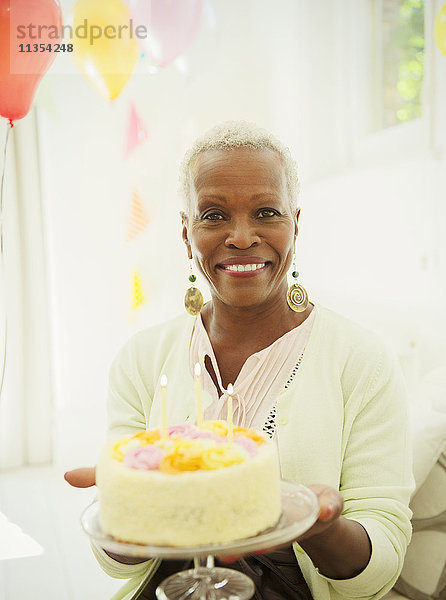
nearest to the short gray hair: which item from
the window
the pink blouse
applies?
the pink blouse

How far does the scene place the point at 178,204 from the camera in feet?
10.3

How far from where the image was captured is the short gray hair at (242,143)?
125 cm

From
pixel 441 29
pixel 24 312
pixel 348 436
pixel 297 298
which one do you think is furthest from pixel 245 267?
pixel 24 312

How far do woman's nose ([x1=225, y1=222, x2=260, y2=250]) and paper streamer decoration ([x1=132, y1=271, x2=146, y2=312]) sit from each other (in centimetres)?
207

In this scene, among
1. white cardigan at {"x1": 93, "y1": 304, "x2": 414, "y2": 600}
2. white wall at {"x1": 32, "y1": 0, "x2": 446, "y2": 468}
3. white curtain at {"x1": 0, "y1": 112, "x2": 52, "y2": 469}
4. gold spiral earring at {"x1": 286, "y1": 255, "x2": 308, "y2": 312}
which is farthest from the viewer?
white curtain at {"x1": 0, "y1": 112, "x2": 52, "y2": 469}

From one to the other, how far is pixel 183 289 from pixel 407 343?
4.36 ft

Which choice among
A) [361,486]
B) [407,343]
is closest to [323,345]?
[361,486]

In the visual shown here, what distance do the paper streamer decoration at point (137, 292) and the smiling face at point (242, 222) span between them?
2.01m

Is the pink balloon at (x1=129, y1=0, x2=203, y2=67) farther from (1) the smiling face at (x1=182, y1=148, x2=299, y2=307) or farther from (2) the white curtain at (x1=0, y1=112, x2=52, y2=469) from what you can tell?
(1) the smiling face at (x1=182, y1=148, x2=299, y2=307)

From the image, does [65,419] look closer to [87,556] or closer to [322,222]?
[87,556]

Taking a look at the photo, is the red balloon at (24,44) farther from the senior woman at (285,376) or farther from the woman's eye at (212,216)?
the woman's eye at (212,216)

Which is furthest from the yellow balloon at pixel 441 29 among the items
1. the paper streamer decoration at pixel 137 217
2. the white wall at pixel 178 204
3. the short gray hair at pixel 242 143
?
the paper streamer decoration at pixel 137 217

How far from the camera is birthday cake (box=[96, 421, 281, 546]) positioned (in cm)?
80

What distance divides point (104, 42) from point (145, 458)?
1864 mm
